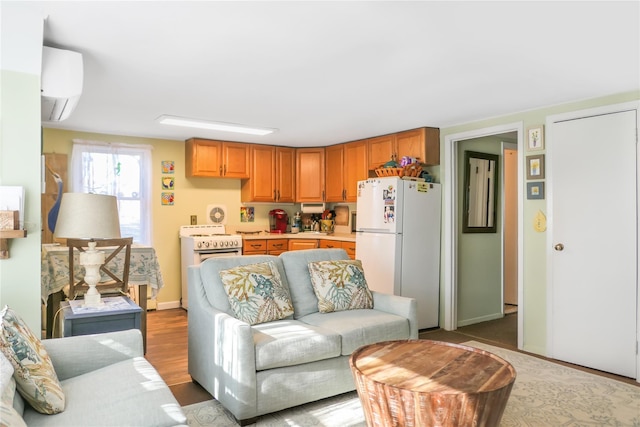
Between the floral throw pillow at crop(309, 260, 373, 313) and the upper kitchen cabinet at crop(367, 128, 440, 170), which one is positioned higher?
the upper kitchen cabinet at crop(367, 128, 440, 170)

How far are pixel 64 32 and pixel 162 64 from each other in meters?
0.63

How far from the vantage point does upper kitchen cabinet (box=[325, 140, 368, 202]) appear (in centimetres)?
587

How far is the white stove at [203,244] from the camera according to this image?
5551mm

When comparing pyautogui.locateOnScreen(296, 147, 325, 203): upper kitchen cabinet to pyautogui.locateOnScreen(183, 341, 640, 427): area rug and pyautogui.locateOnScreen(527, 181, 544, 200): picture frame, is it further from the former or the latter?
pyautogui.locateOnScreen(183, 341, 640, 427): area rug

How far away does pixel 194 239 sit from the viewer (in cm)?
556

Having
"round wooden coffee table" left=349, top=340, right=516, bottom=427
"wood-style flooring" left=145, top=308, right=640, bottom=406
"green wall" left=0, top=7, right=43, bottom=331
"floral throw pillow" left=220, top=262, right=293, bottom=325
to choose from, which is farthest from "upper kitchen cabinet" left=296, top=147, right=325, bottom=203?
"green wall" left=0, top=7, right=43, bottom=331

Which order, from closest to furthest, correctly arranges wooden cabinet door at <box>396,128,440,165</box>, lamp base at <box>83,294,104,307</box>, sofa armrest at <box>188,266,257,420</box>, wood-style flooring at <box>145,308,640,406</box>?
sofa armrest at <box>188,266,257,420</box>
lamp base at <box>83,294,104,307</box>
wood-style flooring at <box>145,308,640,406</box>
wooden cabinet door at <box>396,128,440,165</box>

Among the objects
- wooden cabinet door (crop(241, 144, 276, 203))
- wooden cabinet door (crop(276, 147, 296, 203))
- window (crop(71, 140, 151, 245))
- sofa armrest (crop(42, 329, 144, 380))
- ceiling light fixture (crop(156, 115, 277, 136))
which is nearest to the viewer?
sofa armrest (crop(42, 329, 144, 380))

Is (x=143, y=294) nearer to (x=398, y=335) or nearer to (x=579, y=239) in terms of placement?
(x=398, y=335)

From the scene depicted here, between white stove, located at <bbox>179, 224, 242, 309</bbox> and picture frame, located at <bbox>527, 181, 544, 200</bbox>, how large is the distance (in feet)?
11.2

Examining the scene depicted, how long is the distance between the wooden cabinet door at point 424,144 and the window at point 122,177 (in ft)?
10.5

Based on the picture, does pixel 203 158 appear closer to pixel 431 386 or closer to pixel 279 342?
pixel 279 342

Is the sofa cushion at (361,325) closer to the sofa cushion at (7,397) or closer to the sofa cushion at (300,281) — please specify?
the sofa cushion at (300,281)

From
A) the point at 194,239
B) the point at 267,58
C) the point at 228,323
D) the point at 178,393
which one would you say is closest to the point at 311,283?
the point at 228,323
